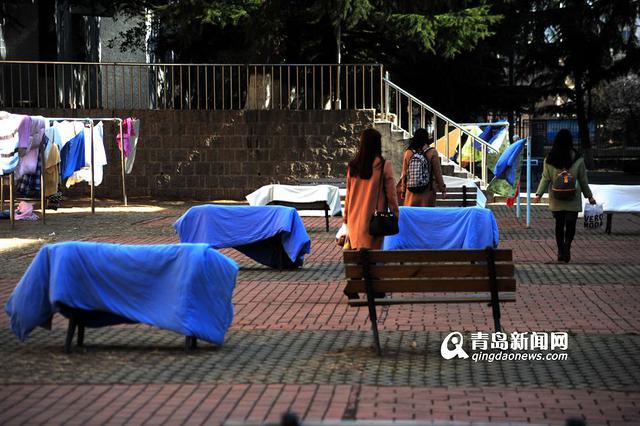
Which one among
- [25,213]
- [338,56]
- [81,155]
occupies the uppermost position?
[338,56]

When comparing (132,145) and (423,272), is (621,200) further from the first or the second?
(423,272)

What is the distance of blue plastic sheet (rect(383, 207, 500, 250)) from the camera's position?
13938 millimetres

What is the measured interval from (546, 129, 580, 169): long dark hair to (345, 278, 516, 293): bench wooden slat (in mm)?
7139

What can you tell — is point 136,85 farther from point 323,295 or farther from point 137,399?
point 137,399

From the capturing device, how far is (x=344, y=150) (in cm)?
3030

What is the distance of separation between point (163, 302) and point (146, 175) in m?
22.5

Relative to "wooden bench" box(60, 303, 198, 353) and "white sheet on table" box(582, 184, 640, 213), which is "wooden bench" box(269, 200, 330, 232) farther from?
"wooden bench" box(60, 303, 198, 353)

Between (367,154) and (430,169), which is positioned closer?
(367,154)

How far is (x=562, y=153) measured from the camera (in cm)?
1597

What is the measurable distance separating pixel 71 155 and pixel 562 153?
11.7 meters

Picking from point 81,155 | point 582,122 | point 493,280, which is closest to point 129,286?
point 493,280

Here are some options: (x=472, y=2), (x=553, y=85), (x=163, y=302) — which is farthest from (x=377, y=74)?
(x=553, y=85)

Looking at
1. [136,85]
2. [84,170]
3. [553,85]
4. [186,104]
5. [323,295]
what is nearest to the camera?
[323,295]

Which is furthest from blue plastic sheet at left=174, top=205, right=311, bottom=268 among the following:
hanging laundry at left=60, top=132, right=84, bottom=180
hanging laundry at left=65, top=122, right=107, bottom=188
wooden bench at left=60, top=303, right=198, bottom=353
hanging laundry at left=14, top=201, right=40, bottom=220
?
hanging laundry at left=65, top=122, right=107, bottom=188
